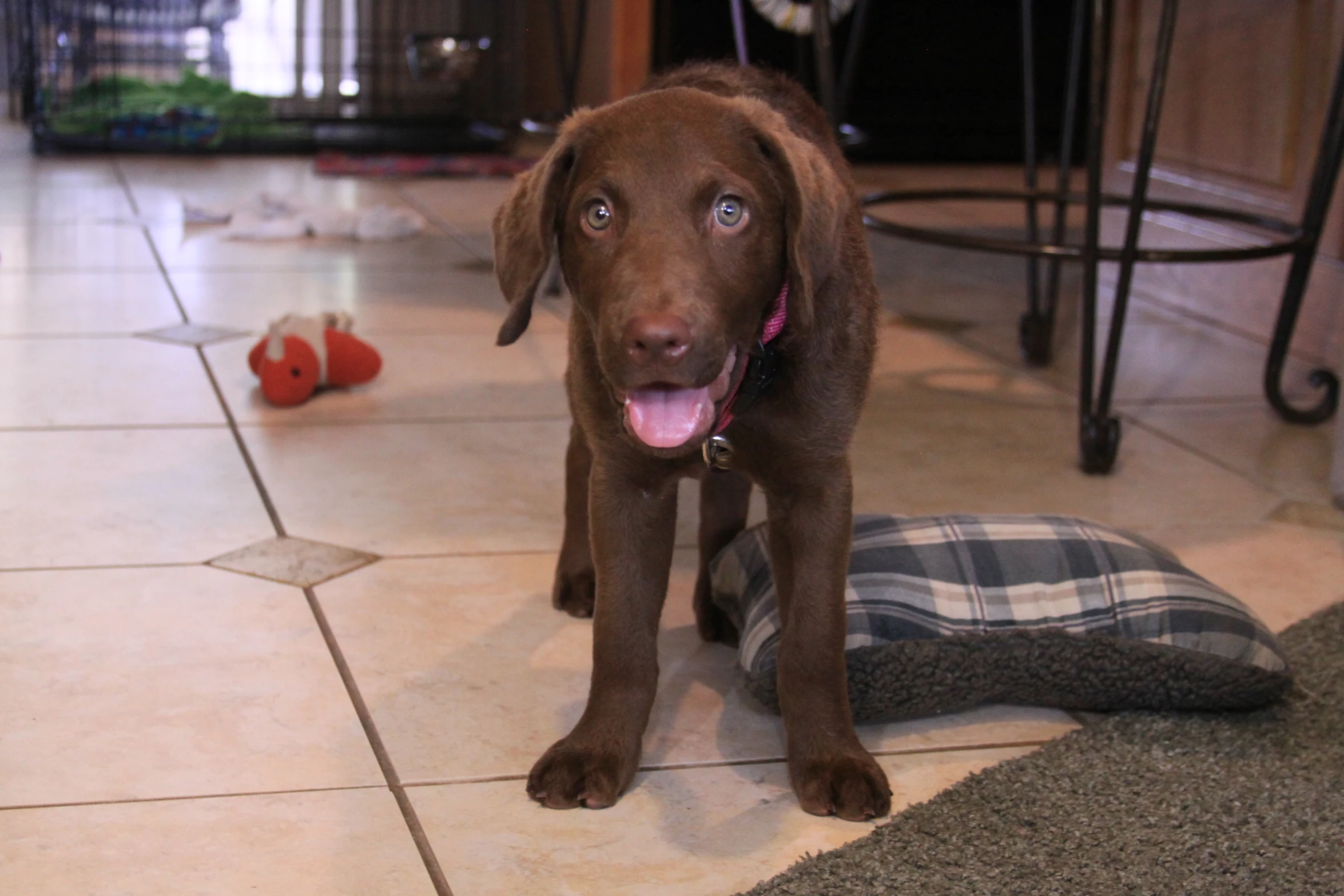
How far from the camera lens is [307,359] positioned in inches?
127

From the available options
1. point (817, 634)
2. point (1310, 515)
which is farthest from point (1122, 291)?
point (817, 634)

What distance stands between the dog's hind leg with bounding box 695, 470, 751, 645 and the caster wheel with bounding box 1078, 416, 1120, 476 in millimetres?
981

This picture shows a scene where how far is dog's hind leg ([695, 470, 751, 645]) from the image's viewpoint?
2.19 metres

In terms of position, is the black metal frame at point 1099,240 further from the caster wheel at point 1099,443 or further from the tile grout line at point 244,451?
the tile grout line at point 244,451

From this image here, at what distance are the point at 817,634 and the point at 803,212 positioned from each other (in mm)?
496

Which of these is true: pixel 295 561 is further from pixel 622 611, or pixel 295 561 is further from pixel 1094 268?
pixel 1094 268

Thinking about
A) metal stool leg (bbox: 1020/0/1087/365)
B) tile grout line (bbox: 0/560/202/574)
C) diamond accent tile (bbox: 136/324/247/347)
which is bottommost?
tile grout line (bbox: 0/560/202/574)

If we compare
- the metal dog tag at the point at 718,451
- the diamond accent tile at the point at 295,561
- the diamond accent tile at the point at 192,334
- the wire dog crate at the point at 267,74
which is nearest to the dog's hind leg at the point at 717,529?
the metal dog tag at the point at 718,451

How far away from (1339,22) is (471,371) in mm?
2319

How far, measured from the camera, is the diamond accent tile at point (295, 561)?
7.68ft

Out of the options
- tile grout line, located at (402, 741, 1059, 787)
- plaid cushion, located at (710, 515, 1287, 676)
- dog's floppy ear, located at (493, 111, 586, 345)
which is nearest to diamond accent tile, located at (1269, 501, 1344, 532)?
plaid cushion, located at (710, 515, 1287, 676)

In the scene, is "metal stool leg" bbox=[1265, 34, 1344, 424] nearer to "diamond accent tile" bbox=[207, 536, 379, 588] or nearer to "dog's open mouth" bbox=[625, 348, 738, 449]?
"diamond accent tile" bbox=[207, 536, 379, 588]

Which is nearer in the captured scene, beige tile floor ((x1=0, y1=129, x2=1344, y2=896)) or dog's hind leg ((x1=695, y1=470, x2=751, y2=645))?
beige tile floor ((x1=0, y1=129, x2=1344, y2=896))

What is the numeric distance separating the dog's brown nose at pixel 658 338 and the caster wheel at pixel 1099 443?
66.9 inches
